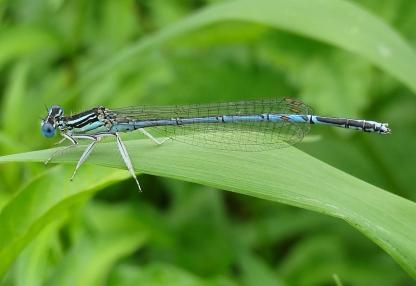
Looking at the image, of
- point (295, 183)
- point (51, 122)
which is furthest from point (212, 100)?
point (295, 183)

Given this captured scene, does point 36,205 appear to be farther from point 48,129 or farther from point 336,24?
point 336,24

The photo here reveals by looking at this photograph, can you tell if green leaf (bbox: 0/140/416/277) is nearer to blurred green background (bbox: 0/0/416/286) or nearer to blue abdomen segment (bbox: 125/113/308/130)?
blue abdomen segment (bbox: 125/113/308/130)

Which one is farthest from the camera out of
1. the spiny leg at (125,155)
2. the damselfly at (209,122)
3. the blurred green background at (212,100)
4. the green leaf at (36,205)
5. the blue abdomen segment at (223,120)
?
the blurred green background at (212,100)

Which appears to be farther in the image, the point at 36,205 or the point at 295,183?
the point at 36,205

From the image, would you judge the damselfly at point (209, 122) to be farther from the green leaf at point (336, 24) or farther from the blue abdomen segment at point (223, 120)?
the green leaf at point (336, 24)

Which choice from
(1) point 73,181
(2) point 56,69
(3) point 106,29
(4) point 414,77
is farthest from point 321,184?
(2) point 56,69

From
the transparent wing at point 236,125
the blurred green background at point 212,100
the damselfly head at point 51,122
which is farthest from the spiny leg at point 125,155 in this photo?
the blurred green background at point 212,100

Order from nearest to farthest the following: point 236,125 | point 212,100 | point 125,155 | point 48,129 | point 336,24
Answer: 1. point 125,155
2. point 48,129
3. point 236,125
4. point 336,24
5. point 212,100
